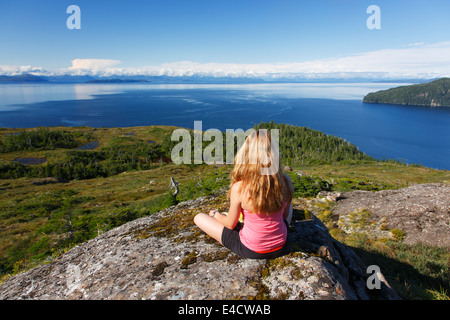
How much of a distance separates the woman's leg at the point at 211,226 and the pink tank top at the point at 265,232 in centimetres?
86

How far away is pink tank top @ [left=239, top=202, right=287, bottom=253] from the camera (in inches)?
197

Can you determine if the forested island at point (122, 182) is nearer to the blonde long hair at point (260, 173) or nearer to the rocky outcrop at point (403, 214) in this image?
the rocky outcrop at point (403, 214)

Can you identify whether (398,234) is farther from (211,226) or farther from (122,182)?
(122,182)

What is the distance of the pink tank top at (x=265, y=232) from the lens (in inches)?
197

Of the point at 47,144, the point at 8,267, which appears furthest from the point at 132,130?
the point at 8,267

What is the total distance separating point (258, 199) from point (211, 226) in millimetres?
1752

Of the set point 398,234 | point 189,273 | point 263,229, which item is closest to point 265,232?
point 263,229

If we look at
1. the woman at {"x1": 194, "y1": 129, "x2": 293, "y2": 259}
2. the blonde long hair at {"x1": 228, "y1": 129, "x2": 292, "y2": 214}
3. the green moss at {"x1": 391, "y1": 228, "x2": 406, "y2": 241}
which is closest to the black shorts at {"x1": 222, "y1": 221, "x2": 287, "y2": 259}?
the woman at {"x1": 194, "y1": 129, "x2": 293, "y2": 259}

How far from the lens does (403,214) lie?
38.0 ft

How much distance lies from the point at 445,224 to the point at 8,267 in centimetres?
3209

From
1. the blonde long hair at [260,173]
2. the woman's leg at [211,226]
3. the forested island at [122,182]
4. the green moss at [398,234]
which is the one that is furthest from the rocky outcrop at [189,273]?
the green moss at [398,234]

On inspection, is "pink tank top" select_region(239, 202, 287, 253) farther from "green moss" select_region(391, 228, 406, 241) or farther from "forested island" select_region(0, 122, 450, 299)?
"green moss" select_region(391, 228, 406, 241)

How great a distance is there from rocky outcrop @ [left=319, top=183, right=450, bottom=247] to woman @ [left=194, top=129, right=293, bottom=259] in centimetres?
844
